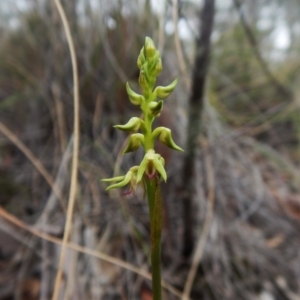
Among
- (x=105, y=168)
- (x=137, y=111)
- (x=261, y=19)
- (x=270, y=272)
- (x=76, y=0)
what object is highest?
(x=261, y=19)

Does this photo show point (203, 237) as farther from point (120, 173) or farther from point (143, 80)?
point (143, 80)

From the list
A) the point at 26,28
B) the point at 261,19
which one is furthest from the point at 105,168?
the point at 261,19

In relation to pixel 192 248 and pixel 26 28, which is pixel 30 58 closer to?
pixel 26 28

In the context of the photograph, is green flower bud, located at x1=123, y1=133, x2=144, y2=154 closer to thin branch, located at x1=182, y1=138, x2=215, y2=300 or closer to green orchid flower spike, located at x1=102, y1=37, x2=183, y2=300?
green orchid flower spike, located at x1=102, y1=37, x2=183, y2=300

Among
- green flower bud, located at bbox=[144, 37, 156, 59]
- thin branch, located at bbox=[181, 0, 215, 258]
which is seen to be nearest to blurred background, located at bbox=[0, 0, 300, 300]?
thin branch, located at bbox=[181, 0, 215, 258]

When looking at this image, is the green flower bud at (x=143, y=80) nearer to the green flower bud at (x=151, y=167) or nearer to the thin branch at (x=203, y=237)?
the green flower bud at (x=151, y=167)

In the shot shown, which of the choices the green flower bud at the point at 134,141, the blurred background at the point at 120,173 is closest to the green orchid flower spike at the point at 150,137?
the green flower bud at the point at 134,141
